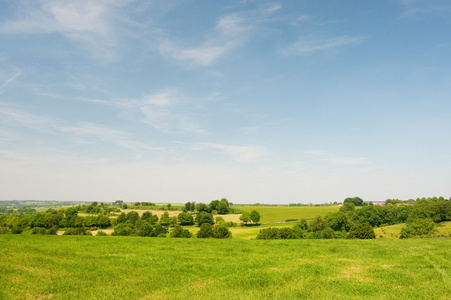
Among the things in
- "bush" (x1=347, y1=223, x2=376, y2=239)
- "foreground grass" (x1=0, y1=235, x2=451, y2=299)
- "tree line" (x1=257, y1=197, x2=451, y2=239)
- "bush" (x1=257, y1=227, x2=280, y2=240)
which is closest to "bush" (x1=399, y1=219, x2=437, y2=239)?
"tree line" (x1=257, y1=197, x2=451, y2=239)

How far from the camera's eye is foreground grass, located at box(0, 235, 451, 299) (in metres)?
12.2

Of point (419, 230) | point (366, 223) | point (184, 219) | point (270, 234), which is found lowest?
point (184, 219)

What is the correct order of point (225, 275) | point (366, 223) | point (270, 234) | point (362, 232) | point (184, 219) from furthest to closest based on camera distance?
point (184, 219)
point (366, 223)
point (270, 234)
point (362, 232)
point (225, 275)

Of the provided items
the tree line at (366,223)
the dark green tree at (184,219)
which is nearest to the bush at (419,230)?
the tree line at (366,223)

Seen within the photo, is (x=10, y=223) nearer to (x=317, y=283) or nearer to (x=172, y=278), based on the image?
(x=172, y=278)

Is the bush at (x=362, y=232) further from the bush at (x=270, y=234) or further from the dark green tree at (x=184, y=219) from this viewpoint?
the dark green tree at (x=184, y=219)

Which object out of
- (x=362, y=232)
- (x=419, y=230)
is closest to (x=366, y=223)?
(x=362, y=232)

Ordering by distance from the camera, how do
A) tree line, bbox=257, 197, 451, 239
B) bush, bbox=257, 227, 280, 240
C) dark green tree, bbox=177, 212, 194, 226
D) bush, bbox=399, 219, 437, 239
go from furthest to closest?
dark green tree, bbox=177, 212, 194, 226, bush, bbox=399, 219, 437, 239, tree line, bbox=257, 197, 451, 239, bush, bbox=257, 227, 280, 240

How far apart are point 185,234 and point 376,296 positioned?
45936 millimetres

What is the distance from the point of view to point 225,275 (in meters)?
16.1

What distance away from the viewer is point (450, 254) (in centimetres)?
2144

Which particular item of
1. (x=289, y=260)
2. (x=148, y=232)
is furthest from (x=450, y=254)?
(x=148, y=232)

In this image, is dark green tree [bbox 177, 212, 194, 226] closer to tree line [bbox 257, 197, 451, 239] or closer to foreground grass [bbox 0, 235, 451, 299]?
tree line [bbox 257, 197, 451, 239]

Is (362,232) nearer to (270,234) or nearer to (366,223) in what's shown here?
(366,223)
